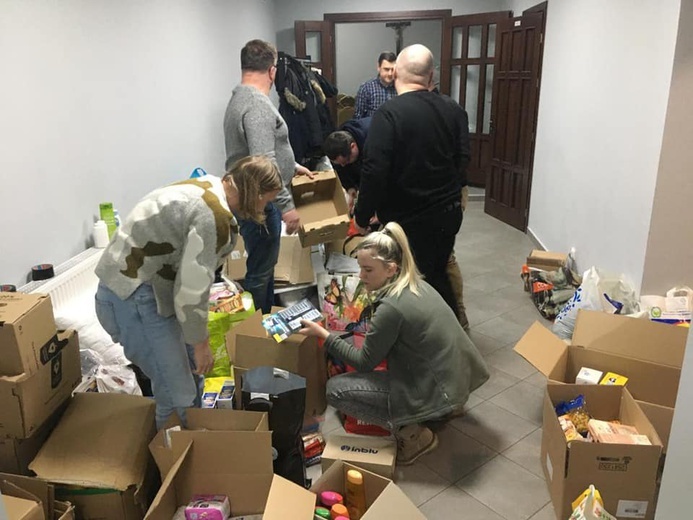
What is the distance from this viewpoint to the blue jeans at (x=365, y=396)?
2.21 meters

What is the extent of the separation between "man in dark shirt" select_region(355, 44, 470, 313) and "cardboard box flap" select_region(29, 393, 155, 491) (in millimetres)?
1339

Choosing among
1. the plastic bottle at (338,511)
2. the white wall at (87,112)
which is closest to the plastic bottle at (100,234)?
the white wall at (87,112)

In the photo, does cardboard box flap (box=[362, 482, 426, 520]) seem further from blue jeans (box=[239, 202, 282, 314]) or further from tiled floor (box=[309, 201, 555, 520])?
blue jeans (box=[239, 202, 282, 314])

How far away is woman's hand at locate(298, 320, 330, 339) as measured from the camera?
2176 mm

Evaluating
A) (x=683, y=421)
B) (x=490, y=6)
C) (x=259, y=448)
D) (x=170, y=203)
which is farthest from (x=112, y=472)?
(x=490, y=6)

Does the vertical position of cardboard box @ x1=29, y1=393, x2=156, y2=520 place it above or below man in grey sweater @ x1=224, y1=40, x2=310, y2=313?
below

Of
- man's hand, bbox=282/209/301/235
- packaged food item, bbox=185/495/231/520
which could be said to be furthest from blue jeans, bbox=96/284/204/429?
man's hand, bbox=282/209/301/235

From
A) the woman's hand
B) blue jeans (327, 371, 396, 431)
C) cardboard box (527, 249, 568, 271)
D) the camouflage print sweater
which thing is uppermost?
the camouflage print sweater

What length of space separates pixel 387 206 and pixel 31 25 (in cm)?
165

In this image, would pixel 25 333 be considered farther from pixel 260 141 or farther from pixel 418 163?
pixel 418 163

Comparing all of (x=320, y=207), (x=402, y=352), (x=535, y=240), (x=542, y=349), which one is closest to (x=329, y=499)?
(x=402, y=352)

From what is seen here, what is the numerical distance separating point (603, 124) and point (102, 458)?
319 cm

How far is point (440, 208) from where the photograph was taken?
2.67 meters

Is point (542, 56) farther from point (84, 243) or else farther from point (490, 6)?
point (84, 243)
